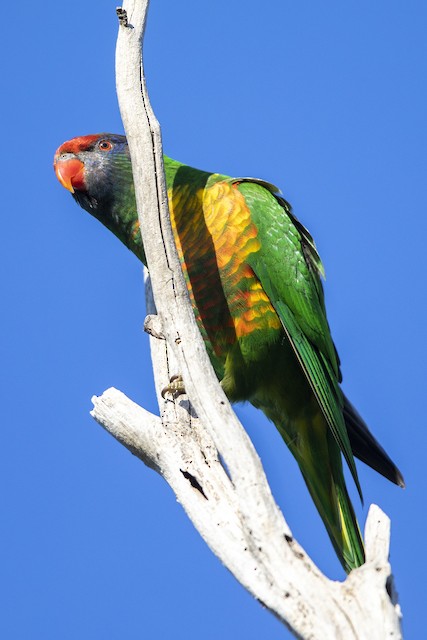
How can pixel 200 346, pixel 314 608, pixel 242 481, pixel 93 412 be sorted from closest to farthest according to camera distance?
pixel 314 608 → pixel 242 481 → pixel 200 346 → pixel 93 412

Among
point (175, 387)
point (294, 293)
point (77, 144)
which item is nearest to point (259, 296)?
point (294, 293)

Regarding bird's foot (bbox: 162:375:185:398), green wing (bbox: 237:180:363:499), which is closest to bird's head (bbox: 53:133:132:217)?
green wing (bbox: 237:180:363:499)

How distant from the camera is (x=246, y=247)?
185 inches

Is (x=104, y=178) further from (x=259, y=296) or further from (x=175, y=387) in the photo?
(x=175, y=387)

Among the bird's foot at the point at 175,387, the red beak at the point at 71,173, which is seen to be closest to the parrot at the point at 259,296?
the red beak at the point at 71,173

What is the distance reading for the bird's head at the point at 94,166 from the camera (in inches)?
194

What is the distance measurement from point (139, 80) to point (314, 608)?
270 cm

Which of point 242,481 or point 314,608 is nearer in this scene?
point 314,608

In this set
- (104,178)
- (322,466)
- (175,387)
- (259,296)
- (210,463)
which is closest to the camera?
(210,463)

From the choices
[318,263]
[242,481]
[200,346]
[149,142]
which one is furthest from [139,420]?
[318,263]

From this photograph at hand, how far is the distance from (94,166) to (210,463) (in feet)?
7.07

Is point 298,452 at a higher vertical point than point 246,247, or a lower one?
lower

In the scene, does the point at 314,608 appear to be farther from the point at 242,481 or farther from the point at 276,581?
the point at 242,481

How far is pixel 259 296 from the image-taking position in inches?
187
